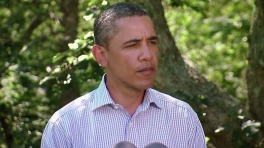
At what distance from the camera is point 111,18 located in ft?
10.5

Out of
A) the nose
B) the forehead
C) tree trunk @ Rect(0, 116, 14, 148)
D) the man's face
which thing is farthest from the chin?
tree trunk @ Rect(0, 116, 14, 148)

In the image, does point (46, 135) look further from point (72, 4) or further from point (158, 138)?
point (72, 4)

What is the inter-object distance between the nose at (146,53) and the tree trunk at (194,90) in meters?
2.29

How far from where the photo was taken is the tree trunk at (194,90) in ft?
17.6

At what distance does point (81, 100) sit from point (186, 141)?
0.49 m

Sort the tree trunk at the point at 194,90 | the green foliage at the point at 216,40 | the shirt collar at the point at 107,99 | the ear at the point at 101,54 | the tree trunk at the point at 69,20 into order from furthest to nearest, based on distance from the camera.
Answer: the green foliage at the point at 216,40 → the tree trunk at the point at 69,20 → the tree trunk at the point at 194,90 → the ear at the point at 101,54 → the shirt collar at the point at 107,99

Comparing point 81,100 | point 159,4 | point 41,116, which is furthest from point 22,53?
point 81,100

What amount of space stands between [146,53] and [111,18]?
282 millimetres

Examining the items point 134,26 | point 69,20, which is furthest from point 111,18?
point 69,20

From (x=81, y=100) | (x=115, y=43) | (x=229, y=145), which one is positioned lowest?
(x=229, y=145)

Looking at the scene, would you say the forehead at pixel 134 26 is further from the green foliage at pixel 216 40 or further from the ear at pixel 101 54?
the green foliage at pixel 216 40

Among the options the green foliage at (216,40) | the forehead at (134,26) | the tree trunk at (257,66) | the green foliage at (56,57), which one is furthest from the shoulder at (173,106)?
the green foliage at (216,40)

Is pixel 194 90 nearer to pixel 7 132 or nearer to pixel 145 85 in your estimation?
pixel 7 132

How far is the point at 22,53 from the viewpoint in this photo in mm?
7355
